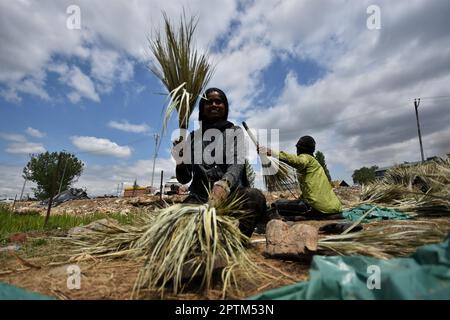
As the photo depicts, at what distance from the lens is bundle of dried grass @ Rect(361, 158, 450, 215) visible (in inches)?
121

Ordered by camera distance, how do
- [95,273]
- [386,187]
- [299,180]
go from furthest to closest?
[386,187] → [299,180] → [95,273]

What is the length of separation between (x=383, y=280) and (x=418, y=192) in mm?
2297

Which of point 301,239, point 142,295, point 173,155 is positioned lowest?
point 142,295

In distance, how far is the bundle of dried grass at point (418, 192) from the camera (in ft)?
10.0

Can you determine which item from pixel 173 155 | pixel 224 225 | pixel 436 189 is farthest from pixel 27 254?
pixel 436 189

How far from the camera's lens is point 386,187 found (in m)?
4.46

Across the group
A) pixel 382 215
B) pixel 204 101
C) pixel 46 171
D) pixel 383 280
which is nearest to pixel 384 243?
pixel 383 280

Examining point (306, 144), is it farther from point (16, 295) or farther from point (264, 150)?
point (16, 295)

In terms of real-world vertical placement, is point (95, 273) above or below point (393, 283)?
below

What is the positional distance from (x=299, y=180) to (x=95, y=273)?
2.71m

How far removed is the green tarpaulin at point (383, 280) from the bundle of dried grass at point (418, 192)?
1.50 m

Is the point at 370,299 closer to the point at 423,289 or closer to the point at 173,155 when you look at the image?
the point at 423,289

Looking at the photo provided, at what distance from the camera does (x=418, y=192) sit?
2613mm
